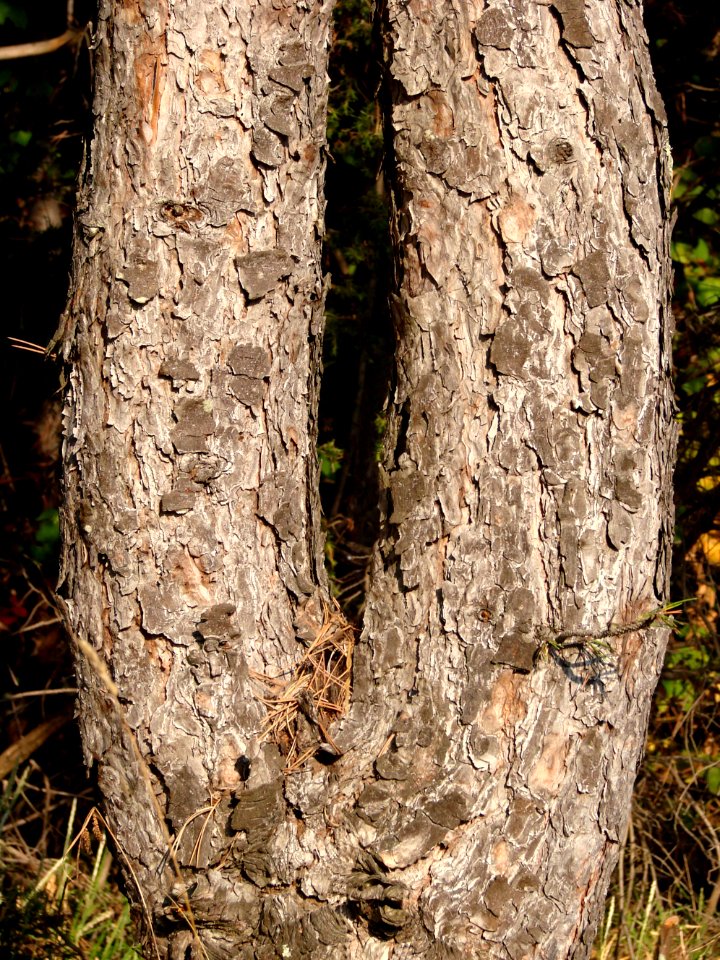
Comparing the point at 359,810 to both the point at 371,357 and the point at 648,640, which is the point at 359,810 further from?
the point at 371,357

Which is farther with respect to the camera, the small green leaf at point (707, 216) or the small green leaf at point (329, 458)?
the small green leaf at point (707, 216)

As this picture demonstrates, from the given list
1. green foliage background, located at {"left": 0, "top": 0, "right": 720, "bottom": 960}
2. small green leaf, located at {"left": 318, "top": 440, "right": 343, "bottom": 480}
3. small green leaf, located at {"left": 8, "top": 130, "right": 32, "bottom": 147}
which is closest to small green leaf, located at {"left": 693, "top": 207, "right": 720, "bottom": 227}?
green foliage background, located at {"left": 0, "top": 0, "right": 720, "bottom": 960}

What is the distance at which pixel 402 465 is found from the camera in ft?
5.96

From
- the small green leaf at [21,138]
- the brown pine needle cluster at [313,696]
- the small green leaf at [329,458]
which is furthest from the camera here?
the small green leaf at [21,138]

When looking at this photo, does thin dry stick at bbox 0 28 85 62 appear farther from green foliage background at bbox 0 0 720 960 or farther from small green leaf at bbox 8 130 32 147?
small green leaf at bbox 8 130 32 147

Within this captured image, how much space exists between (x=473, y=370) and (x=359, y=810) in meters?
0.94

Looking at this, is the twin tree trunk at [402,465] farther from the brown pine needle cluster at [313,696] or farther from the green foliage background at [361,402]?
the green foliage background at [361,402]

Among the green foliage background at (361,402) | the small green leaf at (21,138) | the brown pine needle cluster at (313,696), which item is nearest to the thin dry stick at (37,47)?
the green foliage background at (361,402)

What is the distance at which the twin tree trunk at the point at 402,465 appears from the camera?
1.70 m

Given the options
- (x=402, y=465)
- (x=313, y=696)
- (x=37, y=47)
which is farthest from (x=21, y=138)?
(x=313, y=696)

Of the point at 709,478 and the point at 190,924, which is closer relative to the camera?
the point at 190,924

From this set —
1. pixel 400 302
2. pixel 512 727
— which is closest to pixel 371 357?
pixel 400 302

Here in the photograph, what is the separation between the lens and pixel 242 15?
5.53 feet

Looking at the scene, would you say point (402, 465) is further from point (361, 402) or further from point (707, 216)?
point (707, 216)
